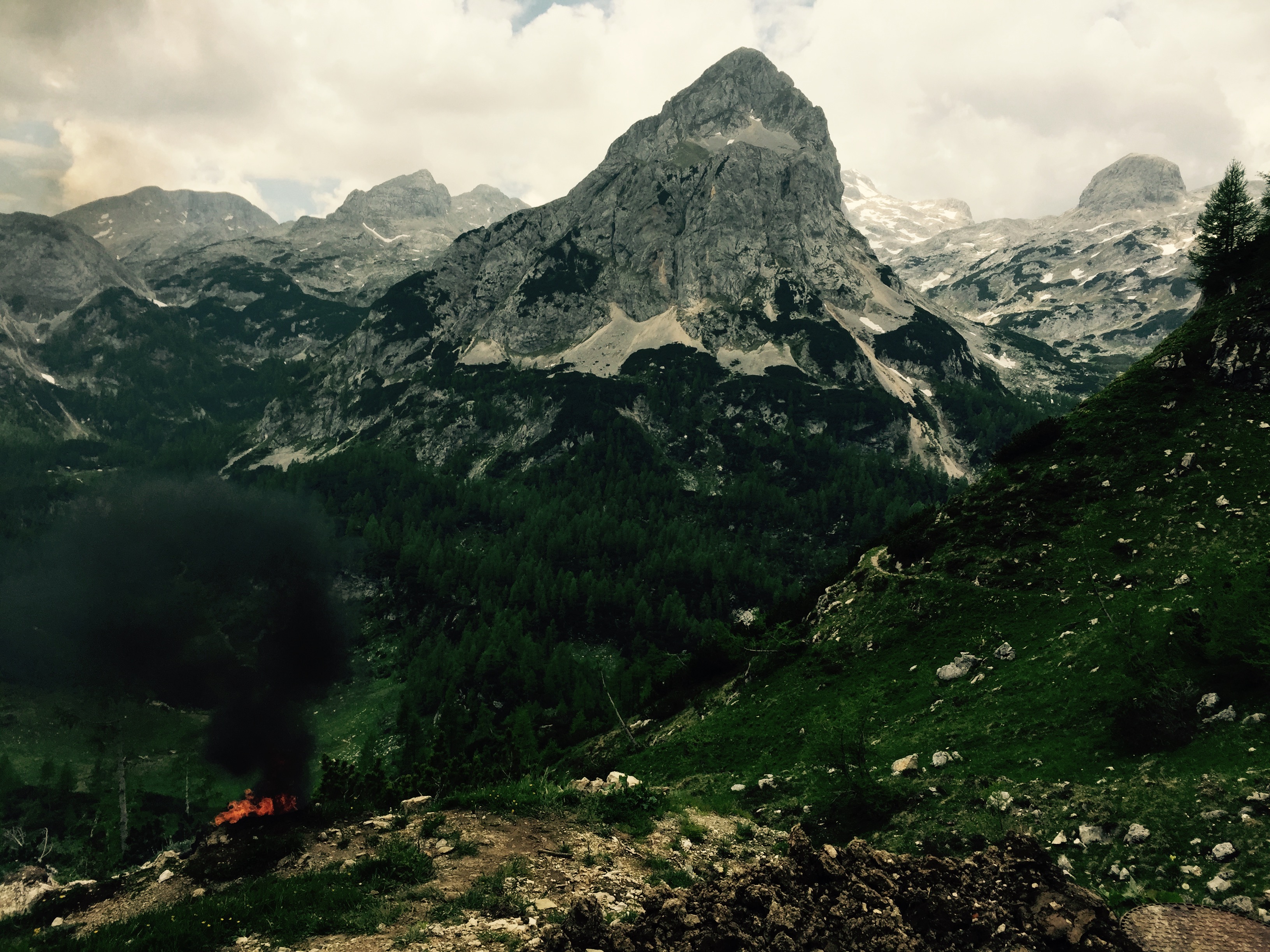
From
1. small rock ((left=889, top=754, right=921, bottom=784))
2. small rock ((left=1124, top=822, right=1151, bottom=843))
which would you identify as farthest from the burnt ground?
small rock ((left=889, top=754, right=921, bottom=784))

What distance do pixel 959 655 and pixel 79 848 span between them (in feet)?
418

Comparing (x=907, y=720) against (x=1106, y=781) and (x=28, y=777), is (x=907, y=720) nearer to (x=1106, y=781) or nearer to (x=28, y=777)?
(x=1106, y=781)

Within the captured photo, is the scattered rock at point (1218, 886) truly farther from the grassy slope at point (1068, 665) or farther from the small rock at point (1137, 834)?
the small rock at point (1137, 834)

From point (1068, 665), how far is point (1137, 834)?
1606cm

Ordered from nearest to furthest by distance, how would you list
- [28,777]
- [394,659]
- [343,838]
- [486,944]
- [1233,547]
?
[486,944] → [343,838] → [1233,547] → [28,777] → [394,659]

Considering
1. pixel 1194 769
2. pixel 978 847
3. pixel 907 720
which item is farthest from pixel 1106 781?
pixel 907 720

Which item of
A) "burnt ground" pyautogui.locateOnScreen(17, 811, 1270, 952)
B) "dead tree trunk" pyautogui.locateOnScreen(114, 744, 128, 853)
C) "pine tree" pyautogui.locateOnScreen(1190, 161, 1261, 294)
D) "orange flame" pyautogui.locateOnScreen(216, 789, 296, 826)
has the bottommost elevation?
"dead tree trunk" pyautogui.locateOnScreen(114, 744, 128, 853)

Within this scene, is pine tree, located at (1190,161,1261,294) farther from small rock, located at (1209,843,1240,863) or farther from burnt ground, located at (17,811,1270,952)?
burnt ground, located at (17,811,1270,952)

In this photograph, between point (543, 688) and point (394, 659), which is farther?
point (394, 659)

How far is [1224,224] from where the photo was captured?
75562 millimetres

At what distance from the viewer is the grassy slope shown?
70.7ft

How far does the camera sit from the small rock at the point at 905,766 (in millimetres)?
29859

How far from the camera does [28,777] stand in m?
109

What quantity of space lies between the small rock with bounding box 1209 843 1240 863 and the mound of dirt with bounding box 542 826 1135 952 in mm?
7802
